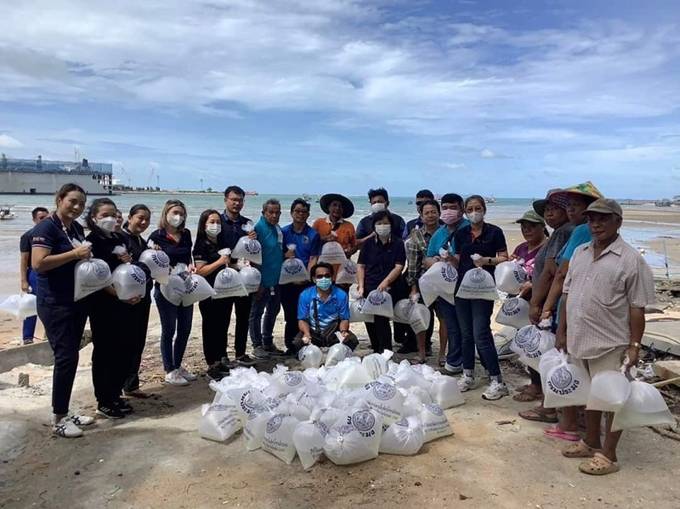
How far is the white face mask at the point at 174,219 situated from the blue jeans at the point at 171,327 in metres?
0.65

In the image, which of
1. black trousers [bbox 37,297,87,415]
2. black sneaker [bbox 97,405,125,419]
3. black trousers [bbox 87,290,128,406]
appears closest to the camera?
black trousers [bbox 37,297,87,415]

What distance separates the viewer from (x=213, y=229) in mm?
5238

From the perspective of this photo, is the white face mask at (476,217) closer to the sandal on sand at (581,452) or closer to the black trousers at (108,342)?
the sandal on sand at (581,452)

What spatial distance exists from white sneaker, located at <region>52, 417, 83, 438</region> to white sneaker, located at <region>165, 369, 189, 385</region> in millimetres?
1242

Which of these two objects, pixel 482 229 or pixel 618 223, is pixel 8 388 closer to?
pixel 482 229

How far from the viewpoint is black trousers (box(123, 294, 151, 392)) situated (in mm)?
4527

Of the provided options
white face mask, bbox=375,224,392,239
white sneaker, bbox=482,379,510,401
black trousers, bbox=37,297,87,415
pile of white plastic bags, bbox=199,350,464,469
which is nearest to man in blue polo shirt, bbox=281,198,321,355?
white face mask, bbox=375,224,392,239

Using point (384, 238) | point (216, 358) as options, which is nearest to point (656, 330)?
point (384, 238)

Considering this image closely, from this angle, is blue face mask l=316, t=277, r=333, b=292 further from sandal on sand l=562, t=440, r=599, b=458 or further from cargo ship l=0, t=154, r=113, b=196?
cargo ship l=0, t=154, r=113, b=196

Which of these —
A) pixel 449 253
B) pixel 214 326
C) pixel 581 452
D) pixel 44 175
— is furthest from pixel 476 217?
pixel 44 175

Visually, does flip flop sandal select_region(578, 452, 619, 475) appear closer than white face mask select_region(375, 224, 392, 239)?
Yes

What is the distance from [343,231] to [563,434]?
3.22 meters

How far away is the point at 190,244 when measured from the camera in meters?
5.27

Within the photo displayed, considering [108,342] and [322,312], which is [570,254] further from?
[108,342]
